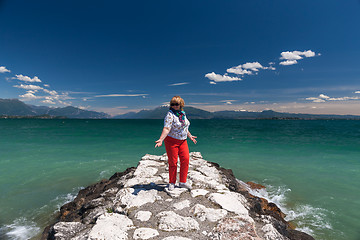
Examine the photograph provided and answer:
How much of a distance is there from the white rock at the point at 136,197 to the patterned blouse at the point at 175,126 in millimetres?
1875

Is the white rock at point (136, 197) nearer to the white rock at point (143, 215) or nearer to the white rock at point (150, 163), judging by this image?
the white rock at point (143, 215)

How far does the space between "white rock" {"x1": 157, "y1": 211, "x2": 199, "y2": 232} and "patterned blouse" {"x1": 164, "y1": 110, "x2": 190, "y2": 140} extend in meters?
1.90

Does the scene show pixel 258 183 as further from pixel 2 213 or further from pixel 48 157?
pixel 48 157

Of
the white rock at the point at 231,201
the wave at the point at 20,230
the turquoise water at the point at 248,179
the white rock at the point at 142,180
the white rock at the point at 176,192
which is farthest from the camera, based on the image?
the turquoise water at the point at 248,179

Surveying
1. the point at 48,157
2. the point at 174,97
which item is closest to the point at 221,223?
the point at 174,97

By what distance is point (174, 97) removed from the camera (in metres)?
4.50

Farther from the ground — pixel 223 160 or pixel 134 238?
pixel 134 238

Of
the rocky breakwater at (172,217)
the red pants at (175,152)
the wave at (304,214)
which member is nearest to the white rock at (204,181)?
the rocky breakwater at (172,217)

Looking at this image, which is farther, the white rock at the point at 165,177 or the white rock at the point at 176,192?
the white rock at the point at 165,177

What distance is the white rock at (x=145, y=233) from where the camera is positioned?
3379 mm

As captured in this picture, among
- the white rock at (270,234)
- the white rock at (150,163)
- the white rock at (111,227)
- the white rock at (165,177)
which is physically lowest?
the white rock at (270,234)

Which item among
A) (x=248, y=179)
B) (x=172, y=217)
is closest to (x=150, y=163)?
(x=172, y=217)

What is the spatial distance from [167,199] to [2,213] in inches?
320

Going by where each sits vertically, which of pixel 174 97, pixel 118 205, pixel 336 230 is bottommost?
pixel 336 230
